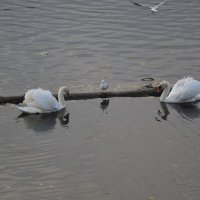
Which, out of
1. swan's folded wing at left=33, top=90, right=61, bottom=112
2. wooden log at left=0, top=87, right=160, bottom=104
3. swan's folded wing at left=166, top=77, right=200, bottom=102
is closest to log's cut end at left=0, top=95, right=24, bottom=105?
wooden log at left=0, top=87, right=160, bottom=104

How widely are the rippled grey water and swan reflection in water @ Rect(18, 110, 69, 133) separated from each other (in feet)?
0.11

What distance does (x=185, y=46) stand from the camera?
79.8 feet

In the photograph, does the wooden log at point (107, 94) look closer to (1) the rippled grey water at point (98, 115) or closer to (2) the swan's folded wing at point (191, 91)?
(1) the rippled grey water at point (98, 115)

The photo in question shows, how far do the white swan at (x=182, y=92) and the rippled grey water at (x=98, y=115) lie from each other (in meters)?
0.29

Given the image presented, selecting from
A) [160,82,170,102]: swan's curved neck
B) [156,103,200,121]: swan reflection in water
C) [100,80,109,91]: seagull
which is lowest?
[156,103,200,121]: swan reflection in water

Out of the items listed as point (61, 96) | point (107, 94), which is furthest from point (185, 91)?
point (61, 96)

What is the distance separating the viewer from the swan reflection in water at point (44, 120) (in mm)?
16500

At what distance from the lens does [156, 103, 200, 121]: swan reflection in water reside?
1752 cm

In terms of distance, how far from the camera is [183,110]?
18234 millimetres

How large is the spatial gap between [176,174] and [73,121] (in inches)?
155

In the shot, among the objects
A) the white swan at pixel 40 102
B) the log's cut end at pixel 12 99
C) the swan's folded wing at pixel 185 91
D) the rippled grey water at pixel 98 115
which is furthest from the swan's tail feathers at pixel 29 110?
the swan's folded wing at pixel 185 91

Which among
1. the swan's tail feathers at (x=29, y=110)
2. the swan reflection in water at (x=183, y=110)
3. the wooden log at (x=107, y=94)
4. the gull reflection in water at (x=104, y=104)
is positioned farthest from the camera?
the wooden log at (x=107, y=94)

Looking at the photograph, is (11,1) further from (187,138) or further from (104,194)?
(104,194)

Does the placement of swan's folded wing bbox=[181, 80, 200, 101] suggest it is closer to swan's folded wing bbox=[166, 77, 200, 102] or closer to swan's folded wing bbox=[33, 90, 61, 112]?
swan's folded wing bbox=[166, 77, 200, 102]
